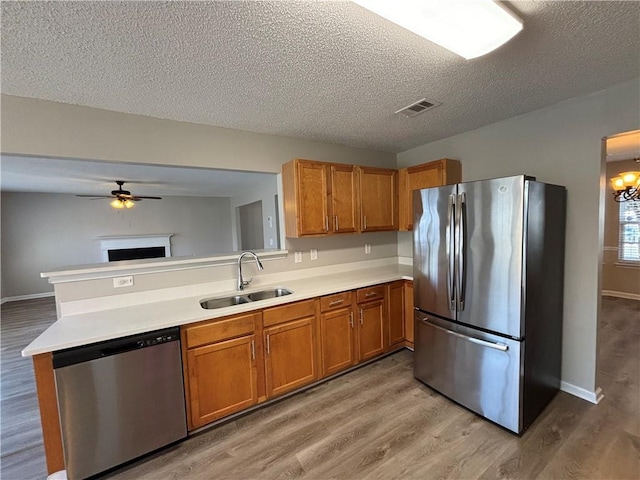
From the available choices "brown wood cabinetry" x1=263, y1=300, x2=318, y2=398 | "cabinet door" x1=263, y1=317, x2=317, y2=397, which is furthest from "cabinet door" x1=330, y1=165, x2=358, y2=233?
"cabinet door" x1=263, y1=317, x2=317, y2=397

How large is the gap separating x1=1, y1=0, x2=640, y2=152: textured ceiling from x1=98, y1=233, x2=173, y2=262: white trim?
5.97m

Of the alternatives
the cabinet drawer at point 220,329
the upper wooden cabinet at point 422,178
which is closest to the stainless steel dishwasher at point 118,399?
the cabinet drawer at point 220,329

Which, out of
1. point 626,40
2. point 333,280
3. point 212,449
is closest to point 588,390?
point 333,280

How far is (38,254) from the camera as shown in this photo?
251 inches

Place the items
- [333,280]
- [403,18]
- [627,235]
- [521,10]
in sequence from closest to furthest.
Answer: [403,18] → [521,10] → [333,280] → [627,235]

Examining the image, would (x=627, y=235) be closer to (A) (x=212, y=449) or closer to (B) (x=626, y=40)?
(B) (x=626, y=40)

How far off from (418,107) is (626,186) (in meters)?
Result: 3.94

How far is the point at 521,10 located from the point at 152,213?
8.13m

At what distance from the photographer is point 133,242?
7012mm

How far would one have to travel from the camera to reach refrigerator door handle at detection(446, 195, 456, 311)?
216 centimetres

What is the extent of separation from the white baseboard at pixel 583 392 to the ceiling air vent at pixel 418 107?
2622mm

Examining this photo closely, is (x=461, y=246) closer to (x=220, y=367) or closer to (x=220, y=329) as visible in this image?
(x=220, y=329)

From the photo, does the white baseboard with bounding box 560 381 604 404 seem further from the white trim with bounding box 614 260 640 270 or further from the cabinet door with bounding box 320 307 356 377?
the white trim with bounding box 614 260 640 270

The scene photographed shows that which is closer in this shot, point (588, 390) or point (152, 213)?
point (588, 390)
